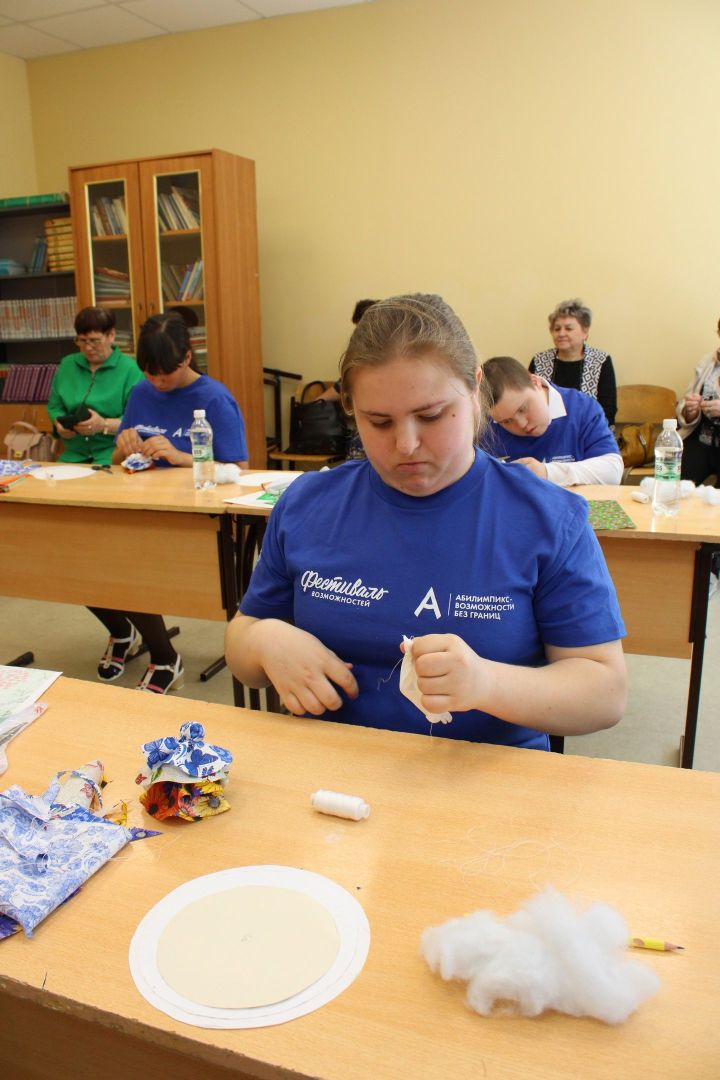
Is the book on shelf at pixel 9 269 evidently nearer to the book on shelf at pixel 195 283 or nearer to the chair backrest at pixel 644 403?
the book on shelf at pixel 195 283

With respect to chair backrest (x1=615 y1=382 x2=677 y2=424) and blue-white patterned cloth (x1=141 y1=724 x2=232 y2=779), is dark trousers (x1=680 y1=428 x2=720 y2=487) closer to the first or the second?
chair backrest (x1=615 y1=382 x2=677 y2=424)

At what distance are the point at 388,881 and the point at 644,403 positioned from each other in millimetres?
4175

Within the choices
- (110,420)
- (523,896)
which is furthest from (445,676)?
(110,420)

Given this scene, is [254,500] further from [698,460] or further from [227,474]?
[698,460]

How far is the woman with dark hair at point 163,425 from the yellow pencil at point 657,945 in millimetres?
2259

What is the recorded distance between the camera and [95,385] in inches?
138

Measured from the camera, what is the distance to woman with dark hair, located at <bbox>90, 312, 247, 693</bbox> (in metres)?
2.75

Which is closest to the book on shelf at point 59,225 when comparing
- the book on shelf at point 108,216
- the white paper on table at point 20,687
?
the book on shelf at point 108,216

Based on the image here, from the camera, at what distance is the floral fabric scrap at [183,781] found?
81 centimetres

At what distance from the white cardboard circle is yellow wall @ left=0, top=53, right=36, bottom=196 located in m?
6.01

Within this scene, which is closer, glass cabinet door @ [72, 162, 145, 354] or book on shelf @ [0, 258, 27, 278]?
glass cabinet door @ [72, 162, 145, 354]

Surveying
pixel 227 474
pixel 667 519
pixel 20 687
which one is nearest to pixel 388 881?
pixel 20 687

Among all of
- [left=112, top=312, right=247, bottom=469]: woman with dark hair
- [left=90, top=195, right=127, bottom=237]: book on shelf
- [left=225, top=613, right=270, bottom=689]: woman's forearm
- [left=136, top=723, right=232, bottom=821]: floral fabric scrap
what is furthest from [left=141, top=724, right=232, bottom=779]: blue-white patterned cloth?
[left=90, top=195, right=127, bottom=237]: book on shelf

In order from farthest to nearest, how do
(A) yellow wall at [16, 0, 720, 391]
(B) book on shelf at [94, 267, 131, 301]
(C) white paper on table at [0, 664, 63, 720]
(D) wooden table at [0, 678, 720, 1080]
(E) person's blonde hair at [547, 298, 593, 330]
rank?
(B) book on shelf at [94, 267, 131, 301], (A) yellow wall at [16, 0, 720, 391], (E) person's blonde hair at [547, 298, 593, 330], (C) white paper on table at [0, 664, 63, 720], (D) wooden table at [0, 678, 720, 1080]
